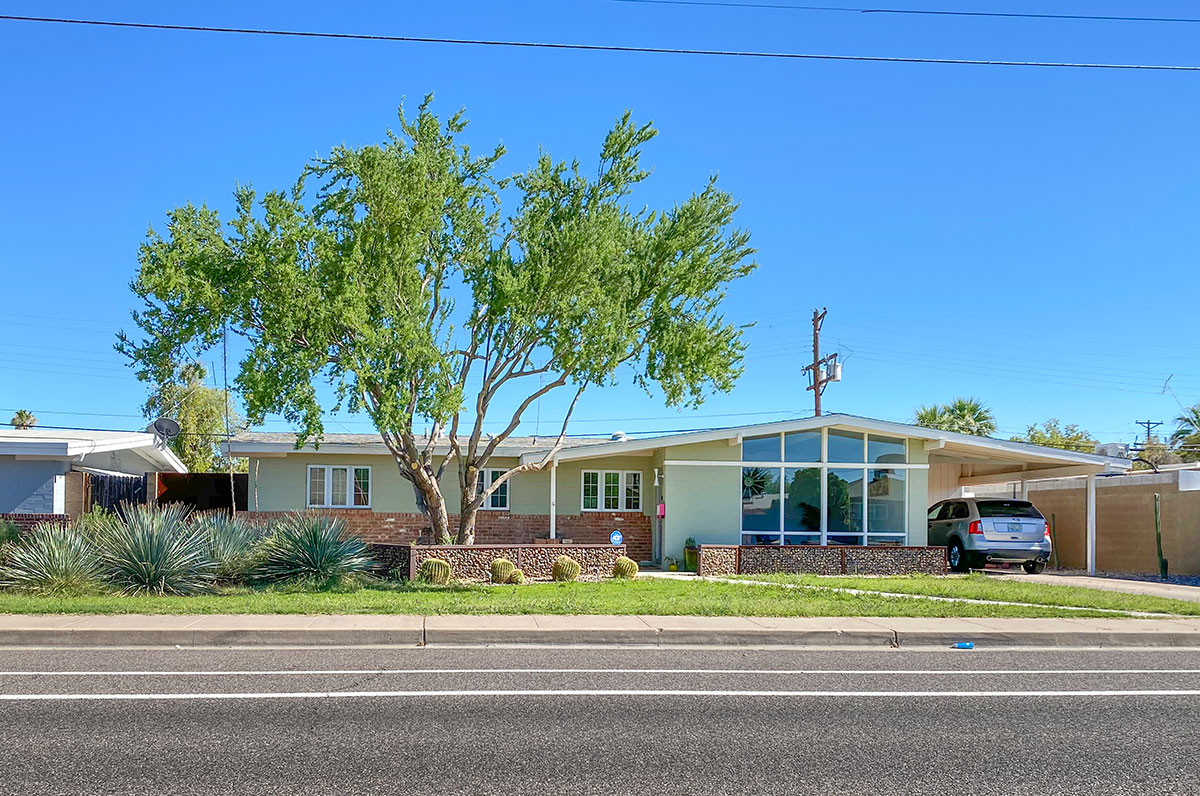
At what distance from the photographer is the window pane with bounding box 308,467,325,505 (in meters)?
25.0

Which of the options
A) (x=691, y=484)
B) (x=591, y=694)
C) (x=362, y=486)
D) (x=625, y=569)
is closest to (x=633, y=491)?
(x=691, y=484)

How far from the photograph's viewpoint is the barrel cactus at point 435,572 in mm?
17828

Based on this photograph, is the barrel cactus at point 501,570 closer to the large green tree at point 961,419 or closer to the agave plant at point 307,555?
the agave plant at point 307,555

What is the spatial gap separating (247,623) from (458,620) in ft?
8.09

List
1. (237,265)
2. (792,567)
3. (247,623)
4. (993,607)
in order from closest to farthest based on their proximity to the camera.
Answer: (247,623), (993,607), (237,265), (792,567)

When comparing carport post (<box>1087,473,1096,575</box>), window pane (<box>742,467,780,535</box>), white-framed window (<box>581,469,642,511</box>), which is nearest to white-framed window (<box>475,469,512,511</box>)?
white-framed window (<box>581,469,642,511</box>)

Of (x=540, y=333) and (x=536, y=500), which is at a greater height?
(x=540, y=333)

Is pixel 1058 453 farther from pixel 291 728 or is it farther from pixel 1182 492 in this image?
pixel 291 728

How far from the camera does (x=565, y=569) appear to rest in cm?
1916

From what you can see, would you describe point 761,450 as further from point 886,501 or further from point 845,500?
point 886,501

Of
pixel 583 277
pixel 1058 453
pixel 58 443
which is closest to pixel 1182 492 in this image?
pixel 1058 453

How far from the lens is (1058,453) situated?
23016 millimetres

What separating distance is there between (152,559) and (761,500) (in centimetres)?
1289

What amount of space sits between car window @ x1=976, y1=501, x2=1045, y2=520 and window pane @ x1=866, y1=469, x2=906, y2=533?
5.60 ft
